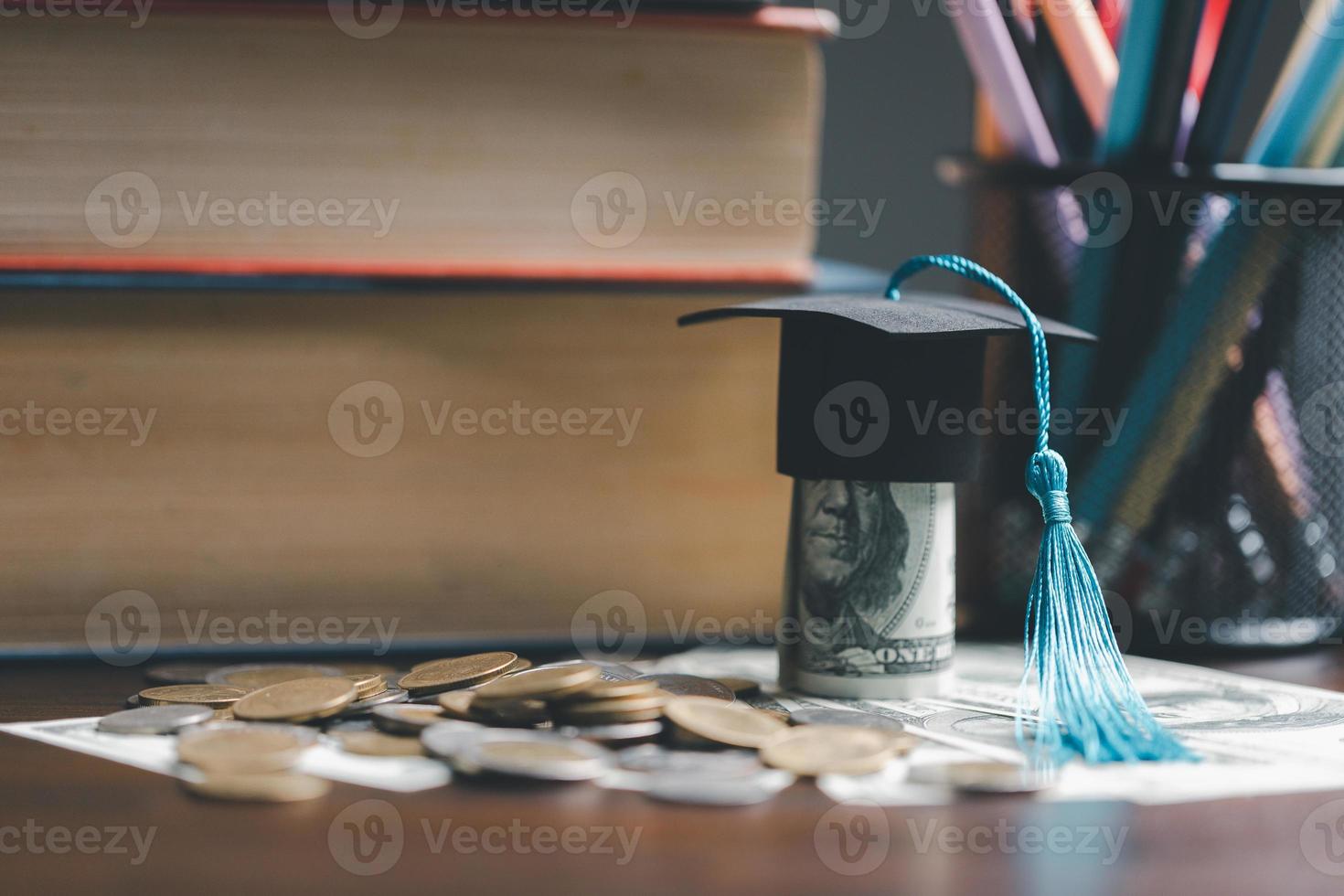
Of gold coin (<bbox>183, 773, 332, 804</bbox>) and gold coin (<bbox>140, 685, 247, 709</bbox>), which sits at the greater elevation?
gold coin (<bbox>140, 685, 247, 709</bbox>)

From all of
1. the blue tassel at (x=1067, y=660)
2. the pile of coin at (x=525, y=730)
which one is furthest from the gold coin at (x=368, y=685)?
the blue tassel at (x=1067, y=660)

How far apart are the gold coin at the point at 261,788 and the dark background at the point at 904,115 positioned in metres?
0.59

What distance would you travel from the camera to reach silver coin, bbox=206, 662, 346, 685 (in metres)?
0.60

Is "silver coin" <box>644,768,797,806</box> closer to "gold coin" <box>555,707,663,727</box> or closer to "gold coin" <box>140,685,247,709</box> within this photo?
"gold coin" <box>555,707,663,727</box>

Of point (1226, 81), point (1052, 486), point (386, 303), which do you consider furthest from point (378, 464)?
point (1226, 81)

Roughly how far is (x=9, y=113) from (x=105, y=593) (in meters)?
0.22

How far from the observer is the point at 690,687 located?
576 millimetres

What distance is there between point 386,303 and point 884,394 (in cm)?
24

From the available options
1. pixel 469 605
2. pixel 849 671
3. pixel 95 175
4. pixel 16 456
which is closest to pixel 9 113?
pixel 95 175

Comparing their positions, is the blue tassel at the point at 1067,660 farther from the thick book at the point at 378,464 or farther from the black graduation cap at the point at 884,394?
the thick book at the point at 378,464

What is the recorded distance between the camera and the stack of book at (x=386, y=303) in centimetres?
63

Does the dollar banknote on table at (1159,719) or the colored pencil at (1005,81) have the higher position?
the colored pencil at (1005,81)

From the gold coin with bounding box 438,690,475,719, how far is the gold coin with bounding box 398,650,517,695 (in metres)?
0.02

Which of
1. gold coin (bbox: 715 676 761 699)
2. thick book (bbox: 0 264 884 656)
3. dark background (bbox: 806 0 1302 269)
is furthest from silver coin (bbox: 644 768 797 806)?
dark background (bbox: 806 0 1302 269)
